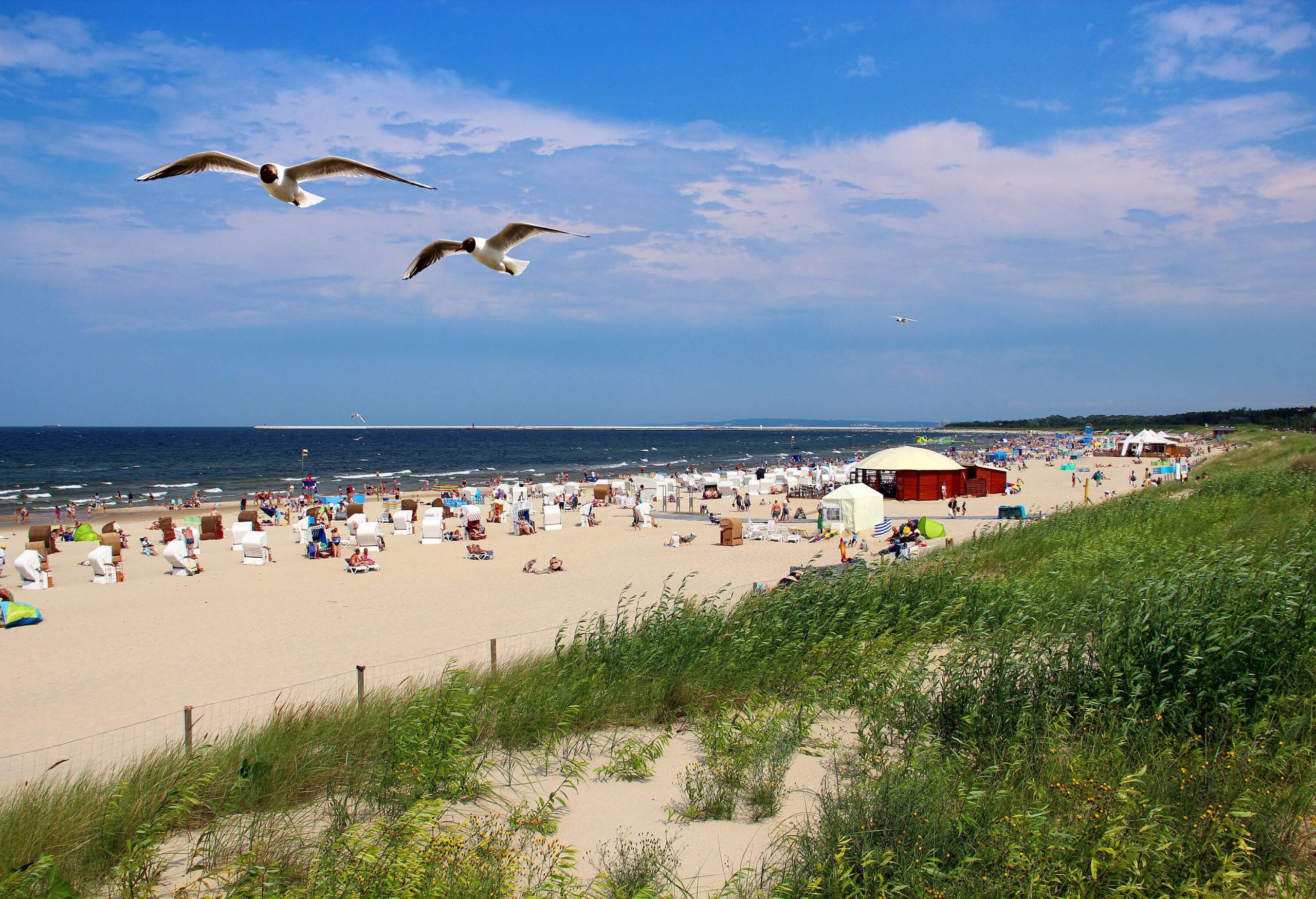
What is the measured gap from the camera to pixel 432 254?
5.49 m

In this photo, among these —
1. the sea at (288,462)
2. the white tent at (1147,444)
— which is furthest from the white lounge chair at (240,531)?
the white tent at (1147,444)

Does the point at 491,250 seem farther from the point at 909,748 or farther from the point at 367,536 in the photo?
the point at 367,536

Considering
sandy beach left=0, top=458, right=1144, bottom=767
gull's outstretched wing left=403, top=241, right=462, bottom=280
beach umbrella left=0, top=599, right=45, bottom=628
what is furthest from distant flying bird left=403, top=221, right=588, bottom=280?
beach umbrella left=0, top=599, right=45, bottom=628

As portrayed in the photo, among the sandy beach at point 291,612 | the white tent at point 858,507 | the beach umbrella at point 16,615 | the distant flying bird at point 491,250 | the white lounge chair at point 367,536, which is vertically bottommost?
the sandy beach at point 291,612

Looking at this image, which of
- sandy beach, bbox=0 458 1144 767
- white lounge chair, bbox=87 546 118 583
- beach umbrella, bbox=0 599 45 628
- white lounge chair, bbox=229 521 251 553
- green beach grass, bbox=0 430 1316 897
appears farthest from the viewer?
white lounge chair, bbox=229 521 251 553

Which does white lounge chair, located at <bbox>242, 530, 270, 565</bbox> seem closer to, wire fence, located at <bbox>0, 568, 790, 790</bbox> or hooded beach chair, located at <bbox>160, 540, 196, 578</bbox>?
hooded beach chair, located at <bbox>160, 540, 196, 578</bbox>

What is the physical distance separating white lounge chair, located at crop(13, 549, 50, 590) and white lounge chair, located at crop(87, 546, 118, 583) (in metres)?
0.92

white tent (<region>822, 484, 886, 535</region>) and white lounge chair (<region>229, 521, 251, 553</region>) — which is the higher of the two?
white tent (<region>822, 484, 886, 535</region>)

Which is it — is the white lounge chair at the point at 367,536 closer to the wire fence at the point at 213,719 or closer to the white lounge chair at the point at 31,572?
the white lounge chair at the point at 31,572

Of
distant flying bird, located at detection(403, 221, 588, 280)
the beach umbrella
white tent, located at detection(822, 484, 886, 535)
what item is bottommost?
the beach umbrella

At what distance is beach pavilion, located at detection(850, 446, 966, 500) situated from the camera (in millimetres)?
31719

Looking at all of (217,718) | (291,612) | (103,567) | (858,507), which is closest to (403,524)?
(103,567)

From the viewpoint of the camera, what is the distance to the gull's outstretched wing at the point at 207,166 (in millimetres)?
4324

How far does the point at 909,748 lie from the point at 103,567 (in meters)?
18.8
